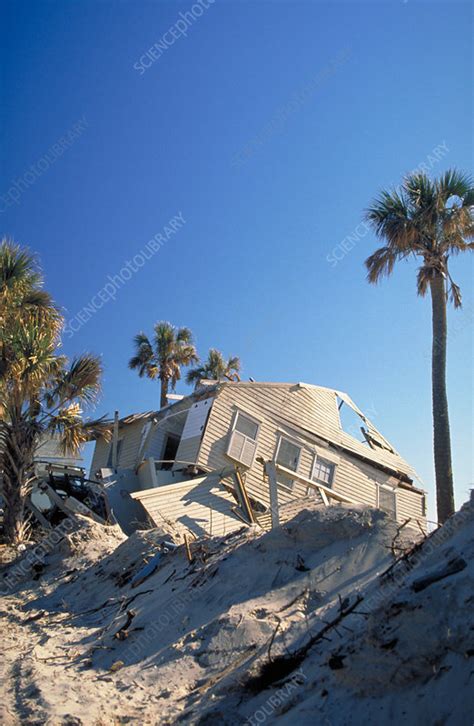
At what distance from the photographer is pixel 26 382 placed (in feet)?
49.5

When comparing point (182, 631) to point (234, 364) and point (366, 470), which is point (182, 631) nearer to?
point (366, 470)

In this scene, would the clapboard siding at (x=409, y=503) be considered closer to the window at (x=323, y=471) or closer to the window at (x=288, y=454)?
the window at (x=323, y=471)

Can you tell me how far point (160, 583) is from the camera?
9.09 metres

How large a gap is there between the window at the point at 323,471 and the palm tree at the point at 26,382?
8712mm

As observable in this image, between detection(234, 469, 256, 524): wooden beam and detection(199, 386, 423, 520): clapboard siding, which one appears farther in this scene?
detection(199, 386, 423, 520): clapboard siding

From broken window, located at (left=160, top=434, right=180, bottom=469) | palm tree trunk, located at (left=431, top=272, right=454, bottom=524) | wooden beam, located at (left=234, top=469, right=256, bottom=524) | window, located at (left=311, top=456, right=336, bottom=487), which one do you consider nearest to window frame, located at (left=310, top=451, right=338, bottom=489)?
window, located at (left=311, top=456, right=336, bottom=487)

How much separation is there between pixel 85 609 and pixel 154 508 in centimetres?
620

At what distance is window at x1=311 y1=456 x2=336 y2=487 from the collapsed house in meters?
0.04

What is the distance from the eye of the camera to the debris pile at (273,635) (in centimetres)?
393

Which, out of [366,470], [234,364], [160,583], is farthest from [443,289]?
[234,364]

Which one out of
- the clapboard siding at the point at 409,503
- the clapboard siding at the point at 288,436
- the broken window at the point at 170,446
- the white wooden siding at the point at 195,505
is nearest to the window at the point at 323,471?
the clapboard siding at the point at 288,436

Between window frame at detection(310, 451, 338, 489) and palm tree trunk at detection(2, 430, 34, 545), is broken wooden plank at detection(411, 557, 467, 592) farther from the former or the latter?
window frame at detection(310, 451, 338, 489)

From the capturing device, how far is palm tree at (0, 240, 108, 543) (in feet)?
49.4

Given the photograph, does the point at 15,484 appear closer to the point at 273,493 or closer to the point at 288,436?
the point at 273,493
